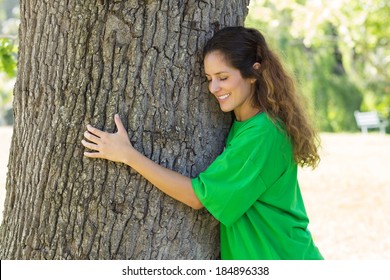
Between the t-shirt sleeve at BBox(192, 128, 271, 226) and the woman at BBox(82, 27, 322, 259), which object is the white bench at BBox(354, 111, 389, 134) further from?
the t-shirt sleeve at BBox(192, 128, 271, 226)

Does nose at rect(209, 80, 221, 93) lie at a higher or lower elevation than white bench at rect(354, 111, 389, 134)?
higher

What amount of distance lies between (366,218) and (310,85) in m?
16.2

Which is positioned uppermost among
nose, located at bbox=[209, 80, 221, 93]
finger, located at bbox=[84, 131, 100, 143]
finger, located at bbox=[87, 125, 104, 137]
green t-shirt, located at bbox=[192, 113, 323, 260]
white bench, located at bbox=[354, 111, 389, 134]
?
nose, located at bbox=[209, 80, 221, 93]

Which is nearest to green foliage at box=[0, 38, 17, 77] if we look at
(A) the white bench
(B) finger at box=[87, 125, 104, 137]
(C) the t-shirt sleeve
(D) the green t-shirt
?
(B) finger at box=[87, 125, 104, 137]

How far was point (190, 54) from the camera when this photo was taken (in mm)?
2824

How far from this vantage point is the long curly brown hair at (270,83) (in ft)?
9.44

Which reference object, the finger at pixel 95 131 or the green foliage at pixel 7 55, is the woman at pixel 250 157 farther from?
the green foliage at pixel 7 55

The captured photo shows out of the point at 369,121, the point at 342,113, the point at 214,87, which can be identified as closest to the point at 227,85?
the point at 214,87

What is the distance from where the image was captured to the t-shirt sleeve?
2721 millimetres

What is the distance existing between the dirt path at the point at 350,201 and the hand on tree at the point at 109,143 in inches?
60.6

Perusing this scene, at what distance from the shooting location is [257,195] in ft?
9.10

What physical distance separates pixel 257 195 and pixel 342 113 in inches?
851

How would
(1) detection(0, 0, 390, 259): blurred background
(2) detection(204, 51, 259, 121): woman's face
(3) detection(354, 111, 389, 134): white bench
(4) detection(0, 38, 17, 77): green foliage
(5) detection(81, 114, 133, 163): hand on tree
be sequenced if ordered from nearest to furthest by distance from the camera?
(5) detection(81, 114, 133, 163): hand on tree < (2) detection(204, 51, 259, 121): woman's face < (4) detection(0, 38, 17, 77): green foliage < (1) detection(0, 0, 390, 259): blurred background < (3) detection(354, 111, 389, 134): white bench
